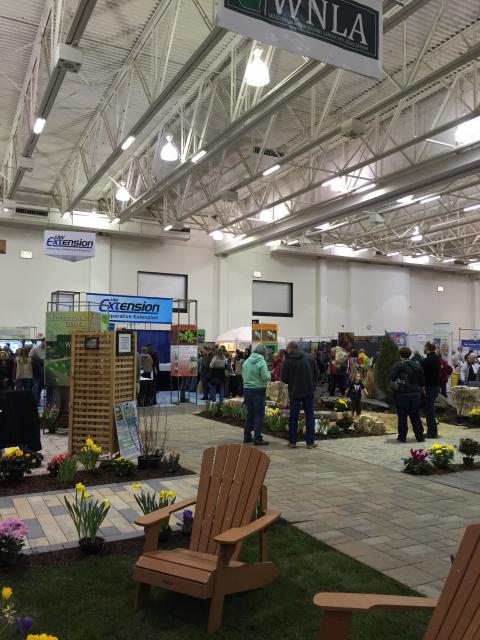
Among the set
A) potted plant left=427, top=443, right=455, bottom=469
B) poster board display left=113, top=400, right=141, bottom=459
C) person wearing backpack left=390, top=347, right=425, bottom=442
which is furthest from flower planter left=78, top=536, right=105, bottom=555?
person wearing backpack left=390, top=347, right=425, bottom=442

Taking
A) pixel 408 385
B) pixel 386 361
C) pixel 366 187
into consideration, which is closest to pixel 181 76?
pixel 408 385

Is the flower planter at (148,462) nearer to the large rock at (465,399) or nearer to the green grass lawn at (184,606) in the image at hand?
the green grass lawn at (184,606)

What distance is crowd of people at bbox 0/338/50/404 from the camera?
11094 mm

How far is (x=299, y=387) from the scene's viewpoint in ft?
25.3

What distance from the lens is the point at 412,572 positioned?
3.44 m

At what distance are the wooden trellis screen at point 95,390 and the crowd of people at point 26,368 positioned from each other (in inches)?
171

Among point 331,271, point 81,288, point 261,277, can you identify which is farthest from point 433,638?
point 331,271

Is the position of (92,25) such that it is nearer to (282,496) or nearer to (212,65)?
(212,65)

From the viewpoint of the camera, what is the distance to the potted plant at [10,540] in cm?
334

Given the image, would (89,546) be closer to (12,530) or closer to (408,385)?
(12,530)

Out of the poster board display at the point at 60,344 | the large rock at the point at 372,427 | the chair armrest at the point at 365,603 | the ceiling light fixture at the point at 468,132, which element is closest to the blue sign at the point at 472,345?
the ceiling light fixture at the point at 468,132

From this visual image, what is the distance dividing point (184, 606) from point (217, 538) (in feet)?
2.00

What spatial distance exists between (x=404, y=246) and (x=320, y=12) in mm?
20647

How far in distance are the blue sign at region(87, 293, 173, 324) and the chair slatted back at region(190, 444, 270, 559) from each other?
9810 mm
